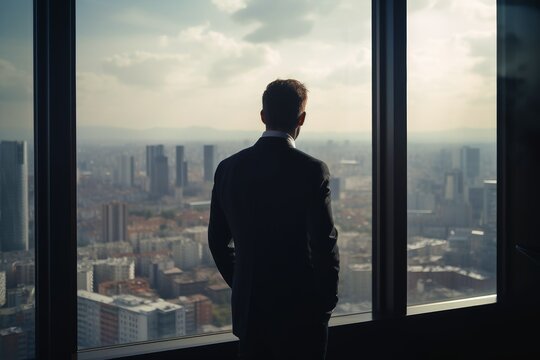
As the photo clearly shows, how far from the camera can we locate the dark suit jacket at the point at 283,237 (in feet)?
5.55

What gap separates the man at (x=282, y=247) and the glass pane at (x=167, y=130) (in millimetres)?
661

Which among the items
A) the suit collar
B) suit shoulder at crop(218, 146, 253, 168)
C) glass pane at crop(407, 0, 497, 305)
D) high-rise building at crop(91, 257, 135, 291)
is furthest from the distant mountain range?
the suit collar

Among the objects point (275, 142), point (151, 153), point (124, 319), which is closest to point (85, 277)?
point (124, 319)

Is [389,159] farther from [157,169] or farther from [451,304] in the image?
[157,169]

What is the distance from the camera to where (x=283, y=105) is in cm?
177

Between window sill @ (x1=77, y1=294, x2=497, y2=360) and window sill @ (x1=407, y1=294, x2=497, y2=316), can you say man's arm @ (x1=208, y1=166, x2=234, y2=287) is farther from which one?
window sill @ (x1=407, y1=294, x2=497, y2=316)

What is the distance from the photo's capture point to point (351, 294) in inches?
108

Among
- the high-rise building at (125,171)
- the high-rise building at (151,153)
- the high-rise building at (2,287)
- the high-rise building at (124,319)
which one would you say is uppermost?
the high-rise building at (151,153)

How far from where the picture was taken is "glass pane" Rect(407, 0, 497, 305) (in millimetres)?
2869

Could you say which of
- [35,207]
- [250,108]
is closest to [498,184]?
[250,108]

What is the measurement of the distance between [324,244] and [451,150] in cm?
154

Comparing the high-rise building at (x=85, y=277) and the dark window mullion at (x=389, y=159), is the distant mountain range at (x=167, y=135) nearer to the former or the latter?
the dark window mullion at (x=389, y=159)

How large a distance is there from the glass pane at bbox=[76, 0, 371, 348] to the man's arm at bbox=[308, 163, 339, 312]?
82 centimetres

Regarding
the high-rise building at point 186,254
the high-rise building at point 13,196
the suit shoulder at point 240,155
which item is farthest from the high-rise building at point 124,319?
the suit shoulder at point 240,155
